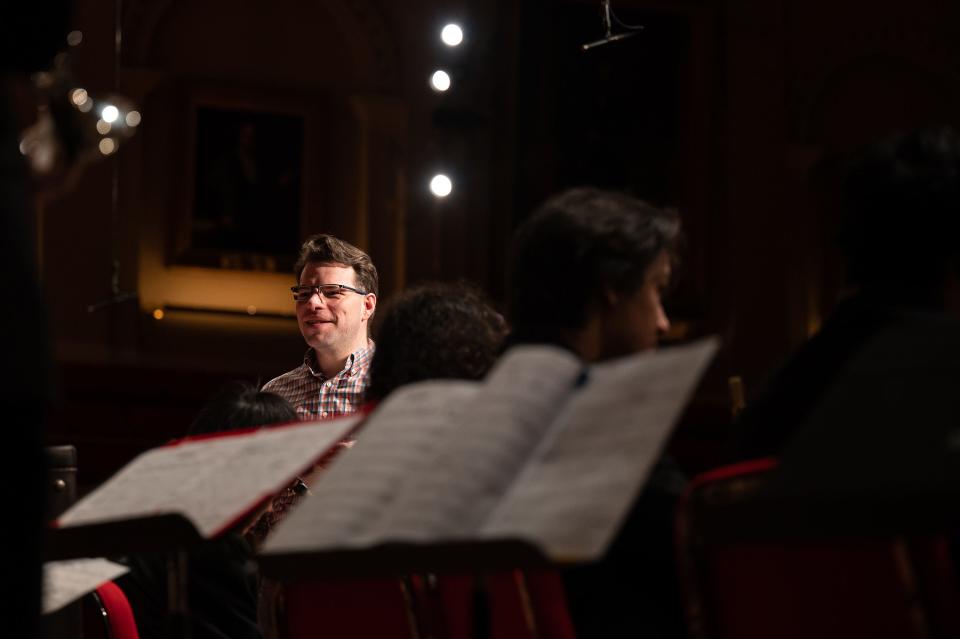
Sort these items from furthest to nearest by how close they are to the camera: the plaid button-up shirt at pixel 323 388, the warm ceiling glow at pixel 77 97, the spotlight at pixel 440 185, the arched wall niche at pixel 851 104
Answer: the arched wall niche at pixel 851 104 → the spotlight at pixel 440 185 → the plaid button-up shirt at pixel 323 388 → the warm ceiling glow at pixel 77 97

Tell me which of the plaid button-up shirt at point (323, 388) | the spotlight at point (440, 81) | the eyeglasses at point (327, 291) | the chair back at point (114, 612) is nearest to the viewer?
the chair back at point (114, 612)

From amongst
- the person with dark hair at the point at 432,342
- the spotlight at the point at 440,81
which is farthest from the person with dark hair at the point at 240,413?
the spotlight at the point at 440,81

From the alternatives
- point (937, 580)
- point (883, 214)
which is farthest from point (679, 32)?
point (937, 580)

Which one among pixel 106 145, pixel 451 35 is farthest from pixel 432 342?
pixel 451 35

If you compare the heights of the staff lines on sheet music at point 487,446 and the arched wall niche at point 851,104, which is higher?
the arched wall niche at point 851,104

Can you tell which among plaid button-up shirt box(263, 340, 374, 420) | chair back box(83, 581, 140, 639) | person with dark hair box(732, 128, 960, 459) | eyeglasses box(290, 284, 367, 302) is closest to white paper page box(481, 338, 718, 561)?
person with dark hair box(732, 128, 960, 459)

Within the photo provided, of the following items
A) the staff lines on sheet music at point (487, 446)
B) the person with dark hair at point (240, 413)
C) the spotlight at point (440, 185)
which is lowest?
the person with dark hair at point (240, 413)

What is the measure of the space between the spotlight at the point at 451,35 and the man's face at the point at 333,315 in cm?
479

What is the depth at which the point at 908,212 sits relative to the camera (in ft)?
7.06

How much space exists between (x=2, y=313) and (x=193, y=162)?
7.30 meters

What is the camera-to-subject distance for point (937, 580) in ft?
5.54

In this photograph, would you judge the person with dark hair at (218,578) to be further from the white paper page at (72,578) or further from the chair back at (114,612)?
the white paper page at (72,578)

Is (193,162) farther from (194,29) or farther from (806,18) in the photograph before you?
(806,18)

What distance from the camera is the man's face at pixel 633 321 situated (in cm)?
231
